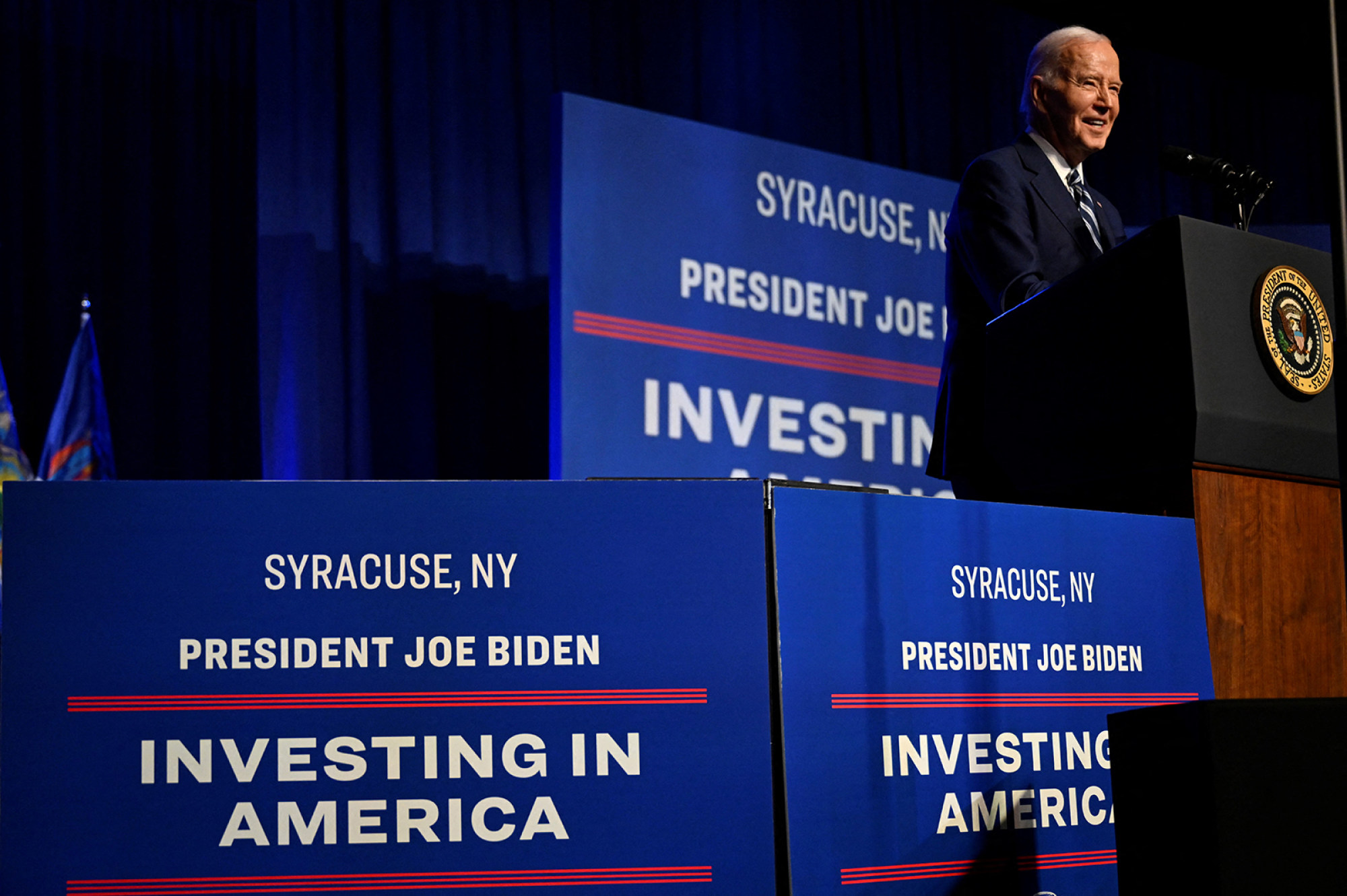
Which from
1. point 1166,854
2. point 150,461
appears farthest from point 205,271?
point 1166,854

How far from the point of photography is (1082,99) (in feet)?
7.43

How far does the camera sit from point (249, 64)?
3.98 m

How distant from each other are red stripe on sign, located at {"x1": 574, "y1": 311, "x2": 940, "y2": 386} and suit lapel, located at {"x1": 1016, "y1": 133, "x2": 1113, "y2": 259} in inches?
55.7

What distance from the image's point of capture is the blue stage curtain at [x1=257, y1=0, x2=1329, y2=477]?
3824 mm

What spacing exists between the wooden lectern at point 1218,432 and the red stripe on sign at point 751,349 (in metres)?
1.68

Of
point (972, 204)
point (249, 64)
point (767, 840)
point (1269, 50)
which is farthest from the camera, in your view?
point (1269, 50)

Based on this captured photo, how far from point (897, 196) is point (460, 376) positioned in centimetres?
153

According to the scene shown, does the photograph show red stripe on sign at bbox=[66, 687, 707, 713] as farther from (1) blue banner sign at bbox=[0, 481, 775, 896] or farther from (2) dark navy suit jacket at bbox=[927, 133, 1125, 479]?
(2) dark navy suit jacket at bbox=[927, 133, 1125, 479]

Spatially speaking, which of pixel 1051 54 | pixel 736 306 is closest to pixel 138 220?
pixel 736 306

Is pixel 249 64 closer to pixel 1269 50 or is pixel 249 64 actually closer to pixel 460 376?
pixel 460 376

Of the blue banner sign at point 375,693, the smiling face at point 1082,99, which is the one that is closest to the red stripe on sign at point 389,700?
the blue banner sign at point 375,693

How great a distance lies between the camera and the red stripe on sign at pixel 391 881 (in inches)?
47.6

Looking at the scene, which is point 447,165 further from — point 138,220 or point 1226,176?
point 1226,176

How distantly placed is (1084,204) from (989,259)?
0.94ft
